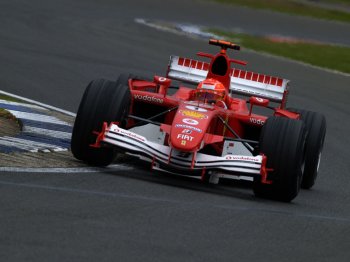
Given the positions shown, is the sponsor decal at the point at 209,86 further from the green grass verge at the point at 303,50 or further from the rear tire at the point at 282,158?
the green grass verge at the point at 303,50

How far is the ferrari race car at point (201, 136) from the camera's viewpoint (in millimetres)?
10164

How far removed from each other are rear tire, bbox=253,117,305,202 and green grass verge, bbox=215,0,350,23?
2545 centimetres

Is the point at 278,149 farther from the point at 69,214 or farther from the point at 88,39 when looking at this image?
the point at 88,39

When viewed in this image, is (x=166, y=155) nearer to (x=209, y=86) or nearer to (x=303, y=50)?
(x=209, y=86)

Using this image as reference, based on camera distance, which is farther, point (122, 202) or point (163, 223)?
point (122, 202)

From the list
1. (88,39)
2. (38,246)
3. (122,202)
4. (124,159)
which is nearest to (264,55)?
(88,39)

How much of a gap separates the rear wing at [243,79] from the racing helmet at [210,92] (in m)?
1.13

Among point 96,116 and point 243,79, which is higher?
point 243,79

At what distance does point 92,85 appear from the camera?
1072 centimetres

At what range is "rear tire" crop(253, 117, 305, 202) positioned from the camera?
1014 cm

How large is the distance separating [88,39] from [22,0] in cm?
522

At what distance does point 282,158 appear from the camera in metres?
10.1

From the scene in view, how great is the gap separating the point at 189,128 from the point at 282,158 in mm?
922

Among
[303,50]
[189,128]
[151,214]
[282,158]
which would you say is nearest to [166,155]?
[189,128]
